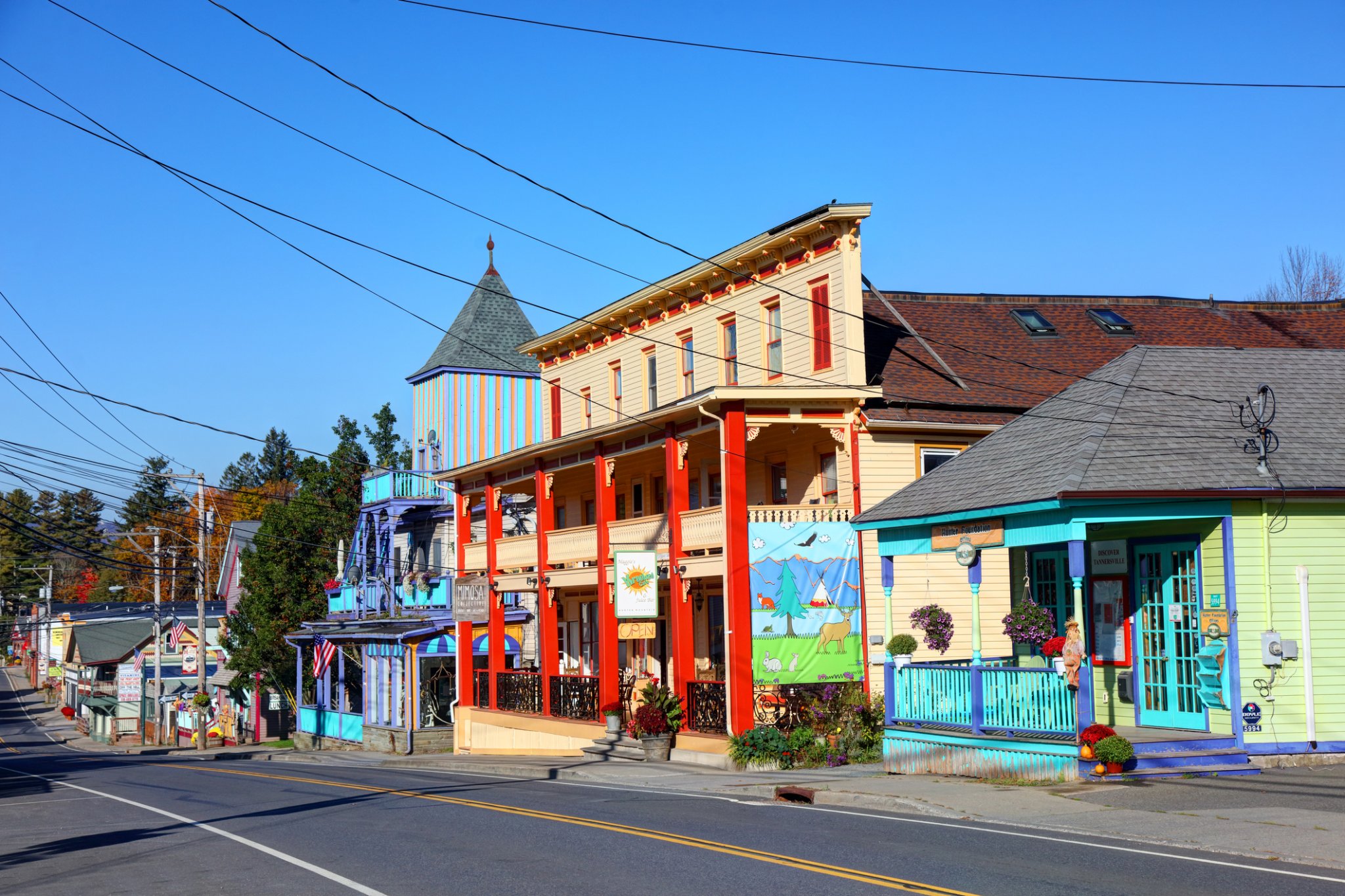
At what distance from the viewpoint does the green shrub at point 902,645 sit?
20797 millimetres

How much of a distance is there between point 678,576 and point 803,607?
278cm

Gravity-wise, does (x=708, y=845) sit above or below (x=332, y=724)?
above

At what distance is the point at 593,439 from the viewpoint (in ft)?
95.8

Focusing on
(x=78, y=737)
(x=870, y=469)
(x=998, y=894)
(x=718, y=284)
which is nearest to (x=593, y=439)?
(x=718, y=284)

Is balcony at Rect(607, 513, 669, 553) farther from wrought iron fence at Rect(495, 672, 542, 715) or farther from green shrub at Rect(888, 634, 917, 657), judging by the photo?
green shrub at Rect(888, 634, 917, 657)

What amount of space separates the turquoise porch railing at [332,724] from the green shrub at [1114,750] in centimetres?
2842

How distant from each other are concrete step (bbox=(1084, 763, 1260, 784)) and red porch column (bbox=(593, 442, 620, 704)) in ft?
44.2

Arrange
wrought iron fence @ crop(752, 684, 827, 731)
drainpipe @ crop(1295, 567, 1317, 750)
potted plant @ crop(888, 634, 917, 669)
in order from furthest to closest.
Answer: wrought iron fence @ crop(752, 684, 827, 731) < potted plant @ crop(888, 634, 917, 669) < drainpipe @ crop(1295, 567, 1317, 750)

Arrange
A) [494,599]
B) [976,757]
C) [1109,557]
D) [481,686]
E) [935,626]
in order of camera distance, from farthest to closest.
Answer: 1. [481,686]
2. [494,599]
3. [935,626]
4. [1109,557]
5. [976,757]

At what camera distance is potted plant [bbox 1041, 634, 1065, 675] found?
17094 mm

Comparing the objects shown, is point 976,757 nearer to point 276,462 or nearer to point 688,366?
point 688,366

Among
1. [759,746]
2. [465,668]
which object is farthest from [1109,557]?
[465,668]

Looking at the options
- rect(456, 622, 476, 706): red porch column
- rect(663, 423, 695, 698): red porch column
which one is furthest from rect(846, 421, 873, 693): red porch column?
rect(456, 622, 476, 706): red porch column

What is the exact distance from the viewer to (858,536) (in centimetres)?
2522
